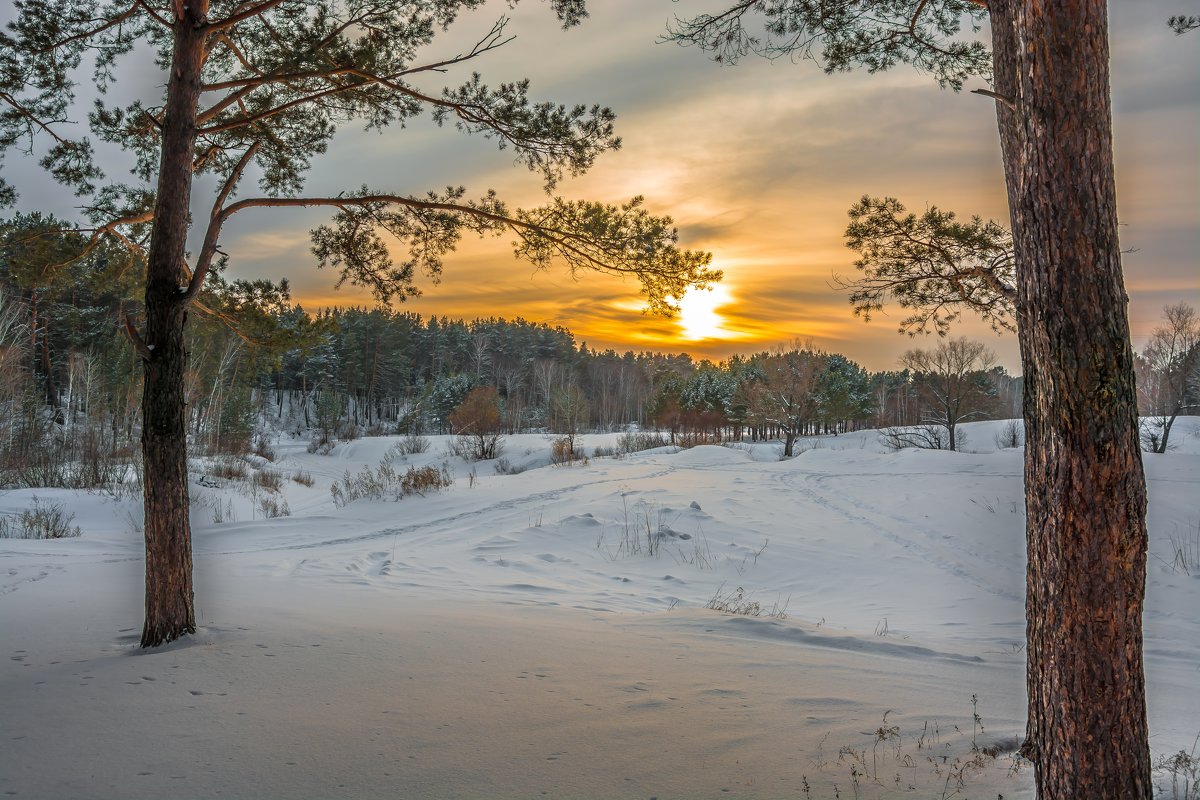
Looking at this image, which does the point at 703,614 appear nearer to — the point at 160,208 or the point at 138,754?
the point at 138,754

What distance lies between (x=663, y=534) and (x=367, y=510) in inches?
275

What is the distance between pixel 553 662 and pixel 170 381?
326cm

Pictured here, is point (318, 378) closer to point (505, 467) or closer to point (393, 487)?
point (505, 467)

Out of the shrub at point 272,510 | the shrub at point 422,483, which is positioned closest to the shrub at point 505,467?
the shrub at point 422,483

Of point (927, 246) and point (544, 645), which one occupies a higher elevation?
point (927, 246)

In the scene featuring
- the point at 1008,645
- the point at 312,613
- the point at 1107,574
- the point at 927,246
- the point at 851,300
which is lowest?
the point at 1008,645

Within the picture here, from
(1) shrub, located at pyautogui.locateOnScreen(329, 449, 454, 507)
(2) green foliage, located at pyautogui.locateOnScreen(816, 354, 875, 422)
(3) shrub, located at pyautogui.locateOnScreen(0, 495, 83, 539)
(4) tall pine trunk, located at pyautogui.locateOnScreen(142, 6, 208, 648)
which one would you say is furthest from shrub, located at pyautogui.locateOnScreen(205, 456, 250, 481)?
(2) green foliage, located at pyautogui.locateOnScreen(816, 354, 875, 422)

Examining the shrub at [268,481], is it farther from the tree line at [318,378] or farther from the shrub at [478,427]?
the shrub at [478,427]

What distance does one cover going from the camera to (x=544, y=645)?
4.78m

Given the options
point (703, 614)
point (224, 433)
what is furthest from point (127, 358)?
point (703, 614)

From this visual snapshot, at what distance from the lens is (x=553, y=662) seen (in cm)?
433

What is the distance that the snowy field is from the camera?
272 cm

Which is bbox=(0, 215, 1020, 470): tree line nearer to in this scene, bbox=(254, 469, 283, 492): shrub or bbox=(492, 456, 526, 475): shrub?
bbox=(254, 469, 283, 492): shrub

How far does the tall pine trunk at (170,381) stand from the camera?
441 centimetres
